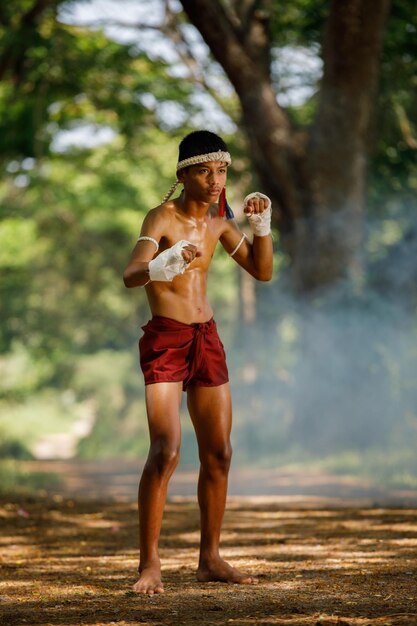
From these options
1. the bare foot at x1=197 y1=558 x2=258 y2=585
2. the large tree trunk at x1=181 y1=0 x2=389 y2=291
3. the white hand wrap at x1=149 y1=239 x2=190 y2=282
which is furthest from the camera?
the large tree trunk at x1=181 y1=0 x2=389 y2=291

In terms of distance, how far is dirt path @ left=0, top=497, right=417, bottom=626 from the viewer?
374 centimetres

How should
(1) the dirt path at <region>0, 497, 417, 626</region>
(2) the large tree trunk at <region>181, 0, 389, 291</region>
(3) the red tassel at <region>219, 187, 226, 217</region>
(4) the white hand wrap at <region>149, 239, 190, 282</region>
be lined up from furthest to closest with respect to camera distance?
(2) the large tree trunk at <region>181, 0, 389, 291</region> < (3) the red tassel at <region>219, 187, 226, 217</region> < (4) the white hand wrap at <region>149, 239, 190, 282</region> < (1) the dirt path at <region>0, 497, 417, 626</region>

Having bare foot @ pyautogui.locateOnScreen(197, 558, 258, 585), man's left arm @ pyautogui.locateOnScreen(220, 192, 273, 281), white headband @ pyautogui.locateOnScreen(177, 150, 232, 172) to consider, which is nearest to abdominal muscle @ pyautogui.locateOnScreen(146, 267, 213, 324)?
man's left arm @ pyautogui.locateOnScreen(220, 192, 273, 281)

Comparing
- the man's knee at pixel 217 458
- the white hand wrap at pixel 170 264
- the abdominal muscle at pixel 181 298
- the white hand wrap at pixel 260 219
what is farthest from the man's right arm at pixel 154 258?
Answer: the man's knee at pixel 217 458

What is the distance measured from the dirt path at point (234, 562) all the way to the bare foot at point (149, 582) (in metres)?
0.05

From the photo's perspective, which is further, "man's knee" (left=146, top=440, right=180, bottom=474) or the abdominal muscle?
the abdominal muscle

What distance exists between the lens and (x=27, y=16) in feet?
51.3

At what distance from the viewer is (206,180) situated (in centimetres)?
475

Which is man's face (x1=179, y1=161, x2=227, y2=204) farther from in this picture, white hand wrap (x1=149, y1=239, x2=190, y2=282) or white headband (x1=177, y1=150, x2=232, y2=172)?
white hand wrap (x1=149, y1=239, x2=190, y2=282)

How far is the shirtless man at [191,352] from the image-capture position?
452 centimetres

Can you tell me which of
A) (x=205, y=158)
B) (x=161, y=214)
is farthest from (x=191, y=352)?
(x=205, y=158)

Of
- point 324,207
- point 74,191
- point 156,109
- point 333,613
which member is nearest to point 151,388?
point 333,613

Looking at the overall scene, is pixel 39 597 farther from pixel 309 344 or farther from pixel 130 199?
pixel 130 199

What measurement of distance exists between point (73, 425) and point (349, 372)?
23896mm
